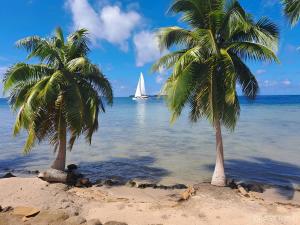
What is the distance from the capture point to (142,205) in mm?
11508

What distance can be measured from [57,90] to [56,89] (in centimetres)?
7

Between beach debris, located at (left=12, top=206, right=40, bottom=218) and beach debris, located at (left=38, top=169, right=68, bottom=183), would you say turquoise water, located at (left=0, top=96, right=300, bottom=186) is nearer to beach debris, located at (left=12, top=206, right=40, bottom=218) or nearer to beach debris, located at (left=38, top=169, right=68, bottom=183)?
beach debris, located at (left=38, top=169, right=68, bottom=183)

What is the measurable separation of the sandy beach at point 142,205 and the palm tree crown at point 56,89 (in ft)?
8.30

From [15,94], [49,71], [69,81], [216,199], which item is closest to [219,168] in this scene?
[216,199]

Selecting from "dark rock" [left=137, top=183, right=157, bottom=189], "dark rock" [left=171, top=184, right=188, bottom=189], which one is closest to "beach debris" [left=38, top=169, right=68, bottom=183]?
"dark rock" [left=137, top=183, right=157, bottom=189]

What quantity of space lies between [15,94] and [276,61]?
1140 centimetres

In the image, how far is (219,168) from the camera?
46.1 ft

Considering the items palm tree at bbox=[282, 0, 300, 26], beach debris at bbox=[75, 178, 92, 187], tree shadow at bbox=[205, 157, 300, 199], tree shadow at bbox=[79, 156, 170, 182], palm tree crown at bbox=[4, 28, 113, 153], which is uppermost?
palm tree at bbox=[282, 0, 300, 26]

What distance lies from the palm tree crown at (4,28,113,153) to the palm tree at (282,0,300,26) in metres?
8.59

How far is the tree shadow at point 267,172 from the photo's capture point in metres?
15.6

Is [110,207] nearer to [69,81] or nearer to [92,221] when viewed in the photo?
[92,221]

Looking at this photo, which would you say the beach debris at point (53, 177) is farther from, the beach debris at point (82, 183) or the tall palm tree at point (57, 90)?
the tall palm tree at point (57, 90)

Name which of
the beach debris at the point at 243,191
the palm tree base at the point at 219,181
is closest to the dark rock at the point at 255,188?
the beach debris at the point at 243,191

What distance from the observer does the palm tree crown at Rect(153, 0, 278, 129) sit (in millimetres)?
12578
